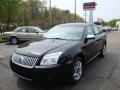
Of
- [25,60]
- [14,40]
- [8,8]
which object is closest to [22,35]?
[14,40]

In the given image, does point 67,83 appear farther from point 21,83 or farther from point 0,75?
point 0,75

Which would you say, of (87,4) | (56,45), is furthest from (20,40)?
(87,4)

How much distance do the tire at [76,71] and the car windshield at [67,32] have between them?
816 mm

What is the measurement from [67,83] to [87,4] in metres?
50.1

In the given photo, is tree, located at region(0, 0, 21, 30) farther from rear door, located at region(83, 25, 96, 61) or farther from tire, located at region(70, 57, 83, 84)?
tire, located at region(70, 57, 83, 84)

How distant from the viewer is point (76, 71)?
16.3 ft

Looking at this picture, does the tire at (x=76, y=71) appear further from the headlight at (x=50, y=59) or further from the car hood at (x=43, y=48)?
the headlight at (x=50, y=59)

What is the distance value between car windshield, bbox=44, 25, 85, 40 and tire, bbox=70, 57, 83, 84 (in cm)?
82

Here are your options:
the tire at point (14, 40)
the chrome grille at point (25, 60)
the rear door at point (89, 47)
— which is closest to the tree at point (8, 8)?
the tire at point (14, 40)

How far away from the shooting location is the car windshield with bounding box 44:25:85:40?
5.71 meters

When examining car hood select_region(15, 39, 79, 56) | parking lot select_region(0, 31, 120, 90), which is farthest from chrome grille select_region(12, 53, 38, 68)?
parking lot select_region(0, 31, 120, 90)

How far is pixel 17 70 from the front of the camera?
15.1 feet

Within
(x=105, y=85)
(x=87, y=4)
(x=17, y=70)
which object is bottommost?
(x=105, y=85)

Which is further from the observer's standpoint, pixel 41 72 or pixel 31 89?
pixel 31 89
